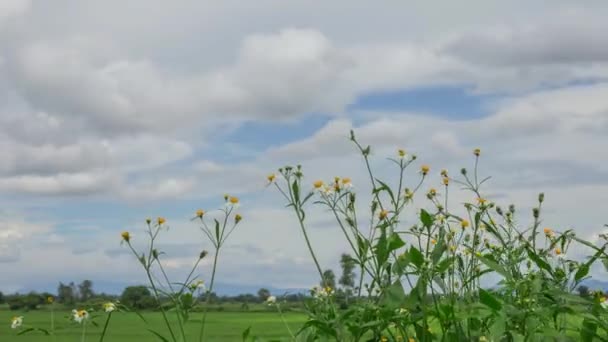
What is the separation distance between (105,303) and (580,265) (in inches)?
50.6

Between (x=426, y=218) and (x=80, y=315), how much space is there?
982mm

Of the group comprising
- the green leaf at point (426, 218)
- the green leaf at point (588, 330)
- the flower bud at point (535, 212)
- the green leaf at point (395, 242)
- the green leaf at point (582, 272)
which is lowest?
the green leaf at point (588, 330)

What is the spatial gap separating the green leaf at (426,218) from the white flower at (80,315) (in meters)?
0.96

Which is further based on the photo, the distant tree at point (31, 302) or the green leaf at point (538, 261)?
the distant tree at point (31, 302)

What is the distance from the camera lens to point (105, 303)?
2.10m

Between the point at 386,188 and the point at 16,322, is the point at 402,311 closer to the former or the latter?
the point at 386,188

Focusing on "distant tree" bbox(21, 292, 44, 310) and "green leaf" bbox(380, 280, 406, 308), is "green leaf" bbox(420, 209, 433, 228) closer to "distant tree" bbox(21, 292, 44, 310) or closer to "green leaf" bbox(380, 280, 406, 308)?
"green leaf" bbox(380, 280, 406, 308)

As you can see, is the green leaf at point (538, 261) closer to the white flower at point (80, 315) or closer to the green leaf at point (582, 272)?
the green leaf at point (582, 272)

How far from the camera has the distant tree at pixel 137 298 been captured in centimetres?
216

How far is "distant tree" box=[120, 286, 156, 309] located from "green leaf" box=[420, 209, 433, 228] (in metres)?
0.76

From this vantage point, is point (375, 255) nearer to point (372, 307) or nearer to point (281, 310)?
point (372, 307)

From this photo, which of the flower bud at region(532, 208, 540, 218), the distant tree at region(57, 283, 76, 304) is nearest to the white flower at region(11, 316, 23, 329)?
the distant tree at region(57, 283, 76, 304)

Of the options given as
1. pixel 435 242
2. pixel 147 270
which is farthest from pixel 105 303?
pixel 435 242

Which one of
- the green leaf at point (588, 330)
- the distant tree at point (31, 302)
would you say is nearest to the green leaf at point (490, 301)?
the green leaf at point (588, 330)
